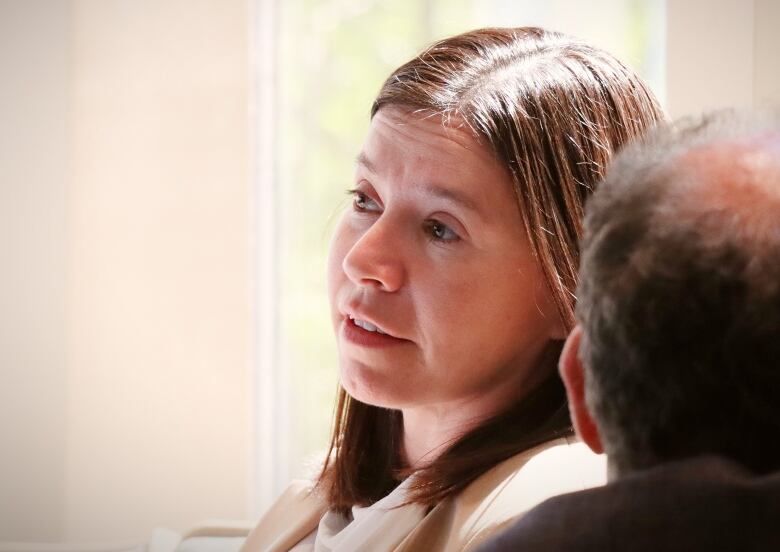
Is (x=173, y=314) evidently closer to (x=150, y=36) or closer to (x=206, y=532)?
(x=150, y=36)

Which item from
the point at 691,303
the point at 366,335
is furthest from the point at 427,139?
the point at 691,303

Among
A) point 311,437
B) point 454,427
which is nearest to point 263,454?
point 311,437

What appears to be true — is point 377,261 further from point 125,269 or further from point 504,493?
point 125,269

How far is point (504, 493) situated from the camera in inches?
37.8

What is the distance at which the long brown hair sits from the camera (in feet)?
3.30

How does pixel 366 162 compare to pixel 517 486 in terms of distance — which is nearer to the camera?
pixel 517 486

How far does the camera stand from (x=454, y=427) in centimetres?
111

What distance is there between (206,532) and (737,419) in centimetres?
139

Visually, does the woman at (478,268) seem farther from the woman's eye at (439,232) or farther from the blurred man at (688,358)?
the blurred man at (688,358)

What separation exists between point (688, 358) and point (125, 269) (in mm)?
2762

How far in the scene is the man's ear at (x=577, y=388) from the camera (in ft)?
2.00

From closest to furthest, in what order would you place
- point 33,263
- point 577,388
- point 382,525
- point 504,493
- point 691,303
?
1. point 691,303
2. point 577,388
3. point 504,493
4. point 382,525
5. point 33,263

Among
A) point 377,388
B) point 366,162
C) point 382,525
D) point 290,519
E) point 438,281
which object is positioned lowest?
point 290,519

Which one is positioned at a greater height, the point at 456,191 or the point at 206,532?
the point at 456,191
